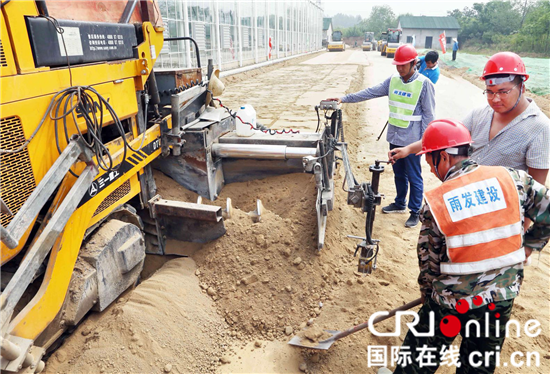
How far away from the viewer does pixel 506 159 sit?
2783 mm

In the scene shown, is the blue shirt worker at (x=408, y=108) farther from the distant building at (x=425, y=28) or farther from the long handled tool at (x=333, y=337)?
the distant building at (x=425, y=28)

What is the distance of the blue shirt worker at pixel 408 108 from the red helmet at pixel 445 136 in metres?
2.19

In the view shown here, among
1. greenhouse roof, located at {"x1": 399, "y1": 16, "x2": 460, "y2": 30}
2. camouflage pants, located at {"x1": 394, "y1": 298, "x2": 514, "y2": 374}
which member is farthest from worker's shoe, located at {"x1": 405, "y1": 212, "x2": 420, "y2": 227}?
greenhouse roof, located at {"x1": 399, "y1": 16, "x2": 460, "y2": 30}

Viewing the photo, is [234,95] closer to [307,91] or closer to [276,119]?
[307,91]

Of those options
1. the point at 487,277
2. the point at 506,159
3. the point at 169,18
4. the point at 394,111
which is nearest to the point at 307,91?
the point at 169,18

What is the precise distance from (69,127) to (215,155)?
5.56 feet

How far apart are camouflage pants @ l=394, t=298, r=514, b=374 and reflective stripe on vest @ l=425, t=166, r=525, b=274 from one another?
10.7 inches

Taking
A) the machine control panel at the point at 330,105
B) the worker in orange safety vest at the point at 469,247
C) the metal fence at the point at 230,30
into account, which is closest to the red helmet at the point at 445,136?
the worker in orange safety vest at the point at 469,247

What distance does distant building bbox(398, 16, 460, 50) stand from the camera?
2240 inches

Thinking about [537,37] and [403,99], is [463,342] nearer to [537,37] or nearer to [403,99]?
[403,99]

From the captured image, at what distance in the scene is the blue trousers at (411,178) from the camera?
4.59 m

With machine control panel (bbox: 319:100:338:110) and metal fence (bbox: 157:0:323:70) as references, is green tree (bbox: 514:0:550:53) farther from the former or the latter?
machine control panel (bbox: 319:100:338:110)

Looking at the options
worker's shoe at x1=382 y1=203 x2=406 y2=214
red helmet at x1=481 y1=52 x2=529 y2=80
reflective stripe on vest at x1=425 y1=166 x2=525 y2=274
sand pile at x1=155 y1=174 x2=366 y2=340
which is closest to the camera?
reflective stripe on vest at x1=425 y1=166 x2=525 y2=274

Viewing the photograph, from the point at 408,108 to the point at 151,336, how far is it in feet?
11.2
